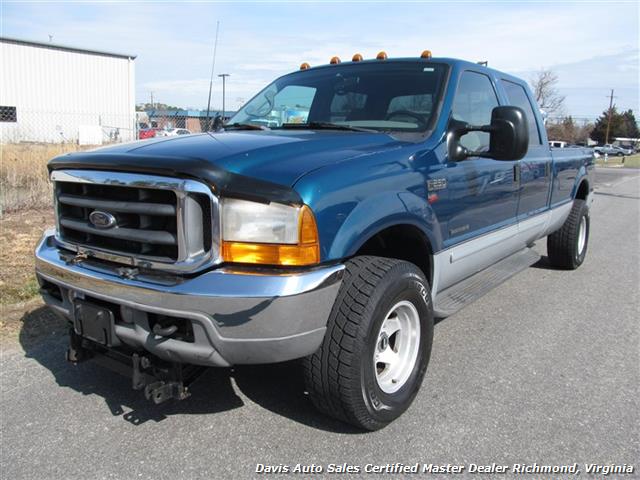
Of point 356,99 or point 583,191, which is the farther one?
point 583,191

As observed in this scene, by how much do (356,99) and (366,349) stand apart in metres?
2.01

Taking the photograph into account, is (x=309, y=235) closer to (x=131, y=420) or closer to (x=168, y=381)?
(x=168, y=381)

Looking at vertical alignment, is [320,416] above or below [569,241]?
below

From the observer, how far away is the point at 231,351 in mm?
2371

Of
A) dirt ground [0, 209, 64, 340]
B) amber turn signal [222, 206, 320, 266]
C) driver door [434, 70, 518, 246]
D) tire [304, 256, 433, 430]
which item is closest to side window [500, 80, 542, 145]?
driver door [434, 70, 518, 246]

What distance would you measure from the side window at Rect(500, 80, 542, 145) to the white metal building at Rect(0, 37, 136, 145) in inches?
1072

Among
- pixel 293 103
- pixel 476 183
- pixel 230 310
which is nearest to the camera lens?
pixel 230 310

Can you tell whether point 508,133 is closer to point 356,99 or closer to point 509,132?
point 509,132

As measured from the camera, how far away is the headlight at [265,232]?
232cm

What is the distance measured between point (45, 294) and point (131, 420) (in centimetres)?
84

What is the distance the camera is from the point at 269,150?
264 centimetres

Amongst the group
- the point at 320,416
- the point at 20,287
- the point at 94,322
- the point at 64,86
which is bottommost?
the point at 320,416

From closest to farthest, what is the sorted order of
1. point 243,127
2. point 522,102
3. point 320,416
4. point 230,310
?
point 230,310 < point 320,416 < point 243,127 < point 522,102

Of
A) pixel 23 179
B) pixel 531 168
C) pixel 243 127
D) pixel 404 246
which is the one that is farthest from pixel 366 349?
pixel 23 179
